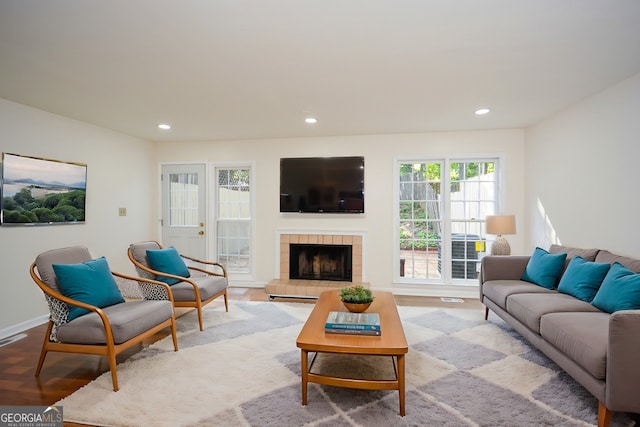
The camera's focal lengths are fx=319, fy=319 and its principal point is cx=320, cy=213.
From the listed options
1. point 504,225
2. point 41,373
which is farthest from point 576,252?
point 41,373

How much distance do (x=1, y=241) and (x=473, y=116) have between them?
5396mm

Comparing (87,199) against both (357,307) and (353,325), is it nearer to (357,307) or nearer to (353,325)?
(357,307)

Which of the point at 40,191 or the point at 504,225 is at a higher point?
the point at 40,191

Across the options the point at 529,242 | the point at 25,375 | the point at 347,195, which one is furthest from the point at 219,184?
the point at 529,242

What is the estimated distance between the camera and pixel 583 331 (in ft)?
6.55

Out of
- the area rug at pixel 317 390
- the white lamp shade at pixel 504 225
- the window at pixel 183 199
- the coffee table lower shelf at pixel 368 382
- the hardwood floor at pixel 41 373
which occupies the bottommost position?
the hardwood floor at pixel 41 373

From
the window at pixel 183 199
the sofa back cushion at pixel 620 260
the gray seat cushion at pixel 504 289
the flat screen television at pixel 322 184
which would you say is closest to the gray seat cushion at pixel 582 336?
the sofa back cushion at pixel 620 260

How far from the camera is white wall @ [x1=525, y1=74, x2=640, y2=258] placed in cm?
281

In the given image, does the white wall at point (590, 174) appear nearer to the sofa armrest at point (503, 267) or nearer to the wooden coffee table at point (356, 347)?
the sofa armrest at point (503, 267)

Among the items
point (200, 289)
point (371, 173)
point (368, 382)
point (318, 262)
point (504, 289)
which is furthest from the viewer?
point (318, 262)

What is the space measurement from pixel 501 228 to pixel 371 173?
1.92 metres

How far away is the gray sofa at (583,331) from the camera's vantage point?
5.49 ft

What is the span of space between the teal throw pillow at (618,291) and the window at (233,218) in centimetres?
441

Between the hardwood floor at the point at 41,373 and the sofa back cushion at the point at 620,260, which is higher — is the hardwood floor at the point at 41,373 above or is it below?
below
